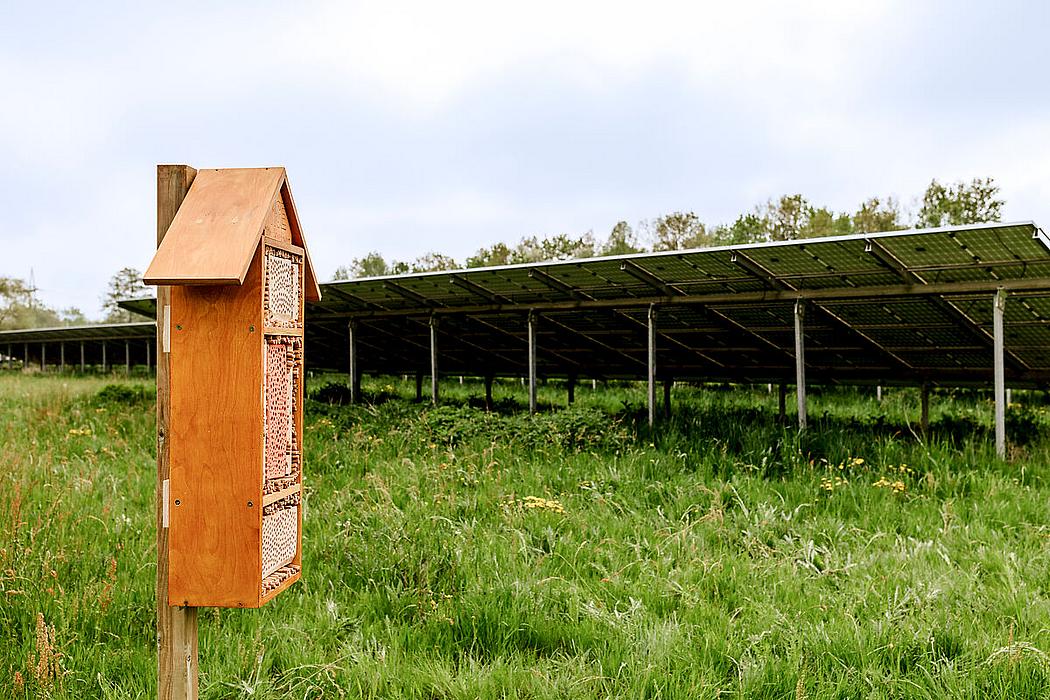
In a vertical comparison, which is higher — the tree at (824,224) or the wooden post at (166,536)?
the tree at (824,224)

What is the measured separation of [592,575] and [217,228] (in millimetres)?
Answer: 4187

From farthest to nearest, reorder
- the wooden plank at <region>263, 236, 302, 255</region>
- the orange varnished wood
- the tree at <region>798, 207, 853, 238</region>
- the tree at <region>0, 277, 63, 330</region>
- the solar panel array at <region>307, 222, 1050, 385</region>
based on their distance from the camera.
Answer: the tree at <region>0, 277, 63, 330</region>, the tree at <region>798, 207, 853, 238</region>, the solar panel array at <region>307, 222, 1050, 385</region>, the orange varnished wood, the wooden plank at <region>263, 236, 302, 255</region>

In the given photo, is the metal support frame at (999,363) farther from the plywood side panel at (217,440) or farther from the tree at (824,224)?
the tree at (824,224)

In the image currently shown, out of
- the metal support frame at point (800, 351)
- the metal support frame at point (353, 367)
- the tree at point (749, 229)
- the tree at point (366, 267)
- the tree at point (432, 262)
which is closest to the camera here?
the metal support frame at point (800, 351)

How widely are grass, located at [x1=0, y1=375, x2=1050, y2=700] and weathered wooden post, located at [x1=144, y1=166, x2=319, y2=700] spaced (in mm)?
1356

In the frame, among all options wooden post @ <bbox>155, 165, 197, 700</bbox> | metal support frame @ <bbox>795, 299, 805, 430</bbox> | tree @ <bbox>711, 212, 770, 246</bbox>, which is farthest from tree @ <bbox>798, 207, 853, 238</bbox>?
wooden post @ <bbox>155, 165, 197, 700</bbox>

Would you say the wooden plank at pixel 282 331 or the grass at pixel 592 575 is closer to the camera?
the wooden plank at pixel 282 331

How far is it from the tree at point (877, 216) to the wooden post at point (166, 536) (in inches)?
1344

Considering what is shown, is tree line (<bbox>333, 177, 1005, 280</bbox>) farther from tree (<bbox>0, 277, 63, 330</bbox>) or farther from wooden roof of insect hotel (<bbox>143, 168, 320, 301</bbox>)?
tree (<bbox>0, 277, 63, 330</bbox>)

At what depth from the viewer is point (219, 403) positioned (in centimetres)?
287

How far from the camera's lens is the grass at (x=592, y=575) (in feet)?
14.0

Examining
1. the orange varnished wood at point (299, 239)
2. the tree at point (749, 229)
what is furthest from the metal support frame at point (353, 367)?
the tree at point (749, 229)

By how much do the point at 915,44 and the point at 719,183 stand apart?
38045mm

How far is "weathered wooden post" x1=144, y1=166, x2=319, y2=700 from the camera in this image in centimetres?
284
